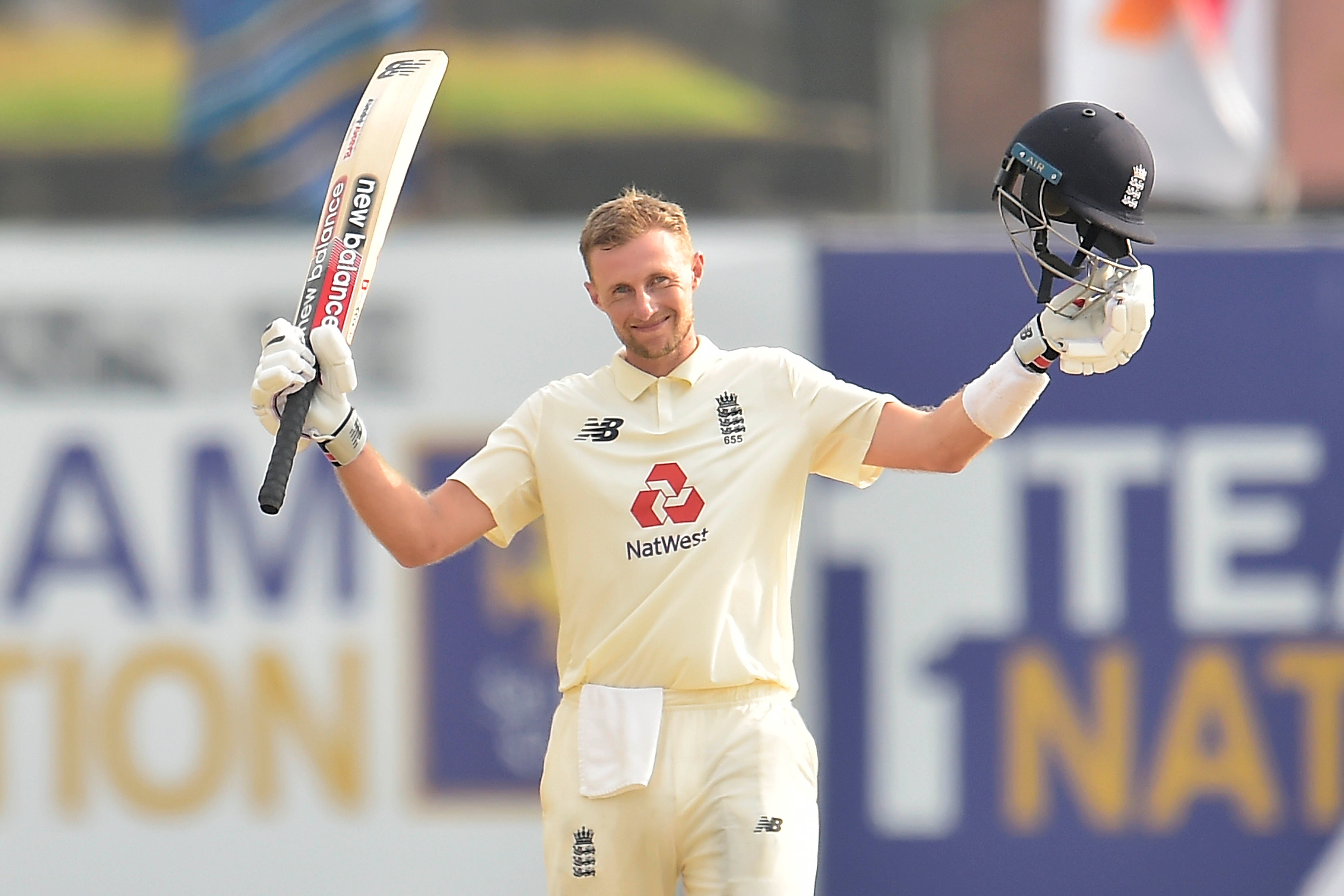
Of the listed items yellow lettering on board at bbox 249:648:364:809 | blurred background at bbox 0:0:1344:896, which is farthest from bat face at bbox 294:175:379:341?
yellow lettering on board at bbox 249:648:364:809

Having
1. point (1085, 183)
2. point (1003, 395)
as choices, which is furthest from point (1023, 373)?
point (1085, 183)

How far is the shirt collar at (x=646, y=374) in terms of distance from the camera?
119 inches

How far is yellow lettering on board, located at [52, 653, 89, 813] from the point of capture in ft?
15.8

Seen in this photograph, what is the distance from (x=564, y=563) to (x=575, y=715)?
25 cm

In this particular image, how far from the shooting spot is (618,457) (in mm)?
2992

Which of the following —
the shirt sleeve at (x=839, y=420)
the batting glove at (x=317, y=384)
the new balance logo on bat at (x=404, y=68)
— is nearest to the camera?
the batting glove at (x=317, y=384)

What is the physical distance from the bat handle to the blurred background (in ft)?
6.75

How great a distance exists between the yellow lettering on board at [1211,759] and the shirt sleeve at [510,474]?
2431mm

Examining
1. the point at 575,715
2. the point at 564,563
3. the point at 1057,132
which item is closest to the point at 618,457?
the point at 564,563

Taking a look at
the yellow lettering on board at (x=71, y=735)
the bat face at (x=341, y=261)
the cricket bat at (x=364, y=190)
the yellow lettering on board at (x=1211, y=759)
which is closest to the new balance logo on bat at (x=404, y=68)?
the cricket bat at (x=364, y=190)

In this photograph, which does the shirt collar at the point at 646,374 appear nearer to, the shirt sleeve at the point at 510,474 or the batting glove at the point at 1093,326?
the shirt sleeve at the point at 510,474

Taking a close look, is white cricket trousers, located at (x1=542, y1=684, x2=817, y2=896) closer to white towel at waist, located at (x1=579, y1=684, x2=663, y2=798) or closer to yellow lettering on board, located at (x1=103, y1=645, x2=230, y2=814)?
white towel at waist, located at (x1=579, y1=684, x2=663, y2=798)

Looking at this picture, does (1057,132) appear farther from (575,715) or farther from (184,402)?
(184,402)

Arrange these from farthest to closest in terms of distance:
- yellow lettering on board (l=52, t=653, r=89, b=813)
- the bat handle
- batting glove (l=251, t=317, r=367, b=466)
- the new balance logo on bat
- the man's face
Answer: yellow lettering on board (l=52, t=653, r=89, b=813) < the new balance logo on bat < the man's face < batting glove (l=251, t=317, r=367, b=466) < the bat handle
